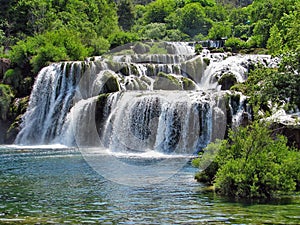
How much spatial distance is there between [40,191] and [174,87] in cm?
2245

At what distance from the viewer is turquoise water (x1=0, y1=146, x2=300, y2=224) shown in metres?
14.2

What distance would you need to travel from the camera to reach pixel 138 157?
29.5m

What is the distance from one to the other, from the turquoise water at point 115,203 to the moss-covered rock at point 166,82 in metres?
16.8

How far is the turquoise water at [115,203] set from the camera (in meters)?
14.2

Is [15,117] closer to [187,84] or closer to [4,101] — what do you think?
[4,101]

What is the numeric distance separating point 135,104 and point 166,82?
23.3 ft

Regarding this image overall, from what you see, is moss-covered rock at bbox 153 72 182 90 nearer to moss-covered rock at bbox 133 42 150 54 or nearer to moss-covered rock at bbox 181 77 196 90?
moss-covered rock at bbox 181 77 196 90

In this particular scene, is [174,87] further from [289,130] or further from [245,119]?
[289,130]

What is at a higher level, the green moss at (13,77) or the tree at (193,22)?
the tree at (193,22)

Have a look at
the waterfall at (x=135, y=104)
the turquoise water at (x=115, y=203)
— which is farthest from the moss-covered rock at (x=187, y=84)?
the turquoise water at (x=115, y=203)

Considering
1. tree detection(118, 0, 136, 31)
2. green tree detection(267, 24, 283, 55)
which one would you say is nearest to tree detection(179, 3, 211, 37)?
tree detection(118, 0, 136, 31)

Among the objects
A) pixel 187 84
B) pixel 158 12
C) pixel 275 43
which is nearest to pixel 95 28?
pixel 187 84

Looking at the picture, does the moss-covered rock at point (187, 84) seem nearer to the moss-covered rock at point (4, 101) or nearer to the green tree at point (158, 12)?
the moss-covered rock at point (4, 101)

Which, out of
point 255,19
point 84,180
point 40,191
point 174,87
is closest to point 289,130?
point 84,180
